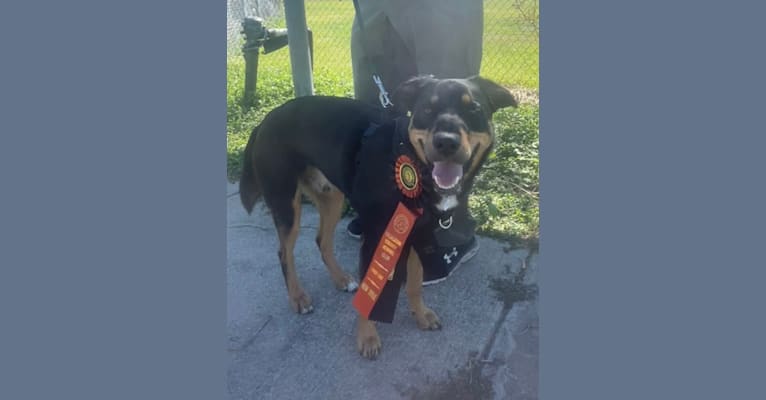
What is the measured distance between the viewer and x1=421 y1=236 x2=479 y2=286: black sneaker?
3.67 m

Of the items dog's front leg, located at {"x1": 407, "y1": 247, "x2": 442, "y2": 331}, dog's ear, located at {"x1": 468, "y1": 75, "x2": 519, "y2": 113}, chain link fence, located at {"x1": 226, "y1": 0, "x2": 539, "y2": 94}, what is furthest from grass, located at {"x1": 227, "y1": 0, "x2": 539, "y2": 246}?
dog's front leg, located at {"x1": 407, "y1": 247, "x2": 442, "y2": 331}

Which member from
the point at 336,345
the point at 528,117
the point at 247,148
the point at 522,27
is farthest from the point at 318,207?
the point at 522,27

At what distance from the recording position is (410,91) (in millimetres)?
2861

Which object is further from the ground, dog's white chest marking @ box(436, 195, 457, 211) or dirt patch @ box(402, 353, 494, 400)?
dog's white chest marking @ box(436, 195, 457, 211)

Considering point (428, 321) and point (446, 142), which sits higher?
point (446, 142)

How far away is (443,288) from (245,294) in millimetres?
1253

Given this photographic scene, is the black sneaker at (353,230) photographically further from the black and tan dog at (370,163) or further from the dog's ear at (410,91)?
the dog's ear at (410,91)

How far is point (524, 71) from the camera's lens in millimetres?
2916

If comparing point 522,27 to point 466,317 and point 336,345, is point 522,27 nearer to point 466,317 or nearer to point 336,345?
point 466,317

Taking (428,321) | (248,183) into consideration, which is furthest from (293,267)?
(428,321)

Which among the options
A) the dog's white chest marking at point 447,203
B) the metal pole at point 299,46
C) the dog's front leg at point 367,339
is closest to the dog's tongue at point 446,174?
the dog's white chest marking at point 447,203

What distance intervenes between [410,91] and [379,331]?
1.43m

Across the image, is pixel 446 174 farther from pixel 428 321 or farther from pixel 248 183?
pixel 248 183

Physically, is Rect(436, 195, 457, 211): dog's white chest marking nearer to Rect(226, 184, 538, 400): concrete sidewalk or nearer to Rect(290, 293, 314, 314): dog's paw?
Rect(226, 184, 538, 400): concrete sidewalk
